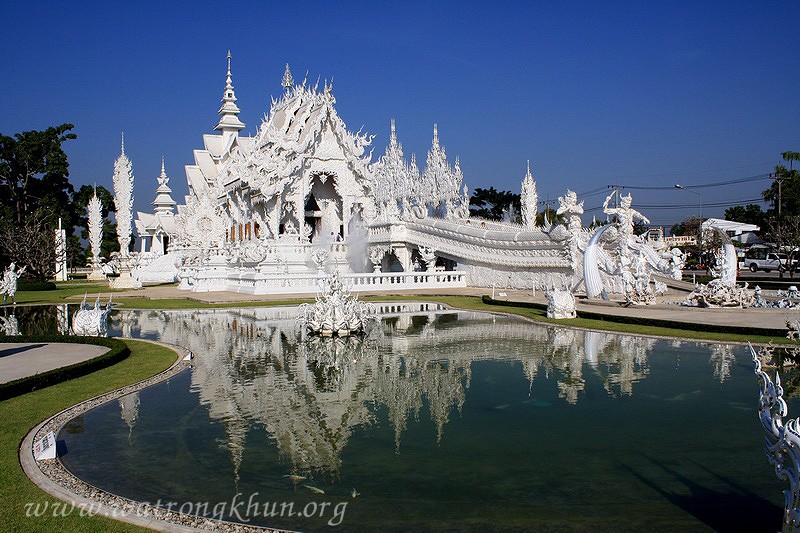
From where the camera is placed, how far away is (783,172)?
54344 millimetres

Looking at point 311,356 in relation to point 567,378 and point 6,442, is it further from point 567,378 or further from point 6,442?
point 6,442

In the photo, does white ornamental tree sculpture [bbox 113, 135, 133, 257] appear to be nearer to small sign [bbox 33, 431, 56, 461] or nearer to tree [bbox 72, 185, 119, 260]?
tree [bbox 72, 185, 119, 260]

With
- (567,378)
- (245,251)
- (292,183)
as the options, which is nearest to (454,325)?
(567,378)

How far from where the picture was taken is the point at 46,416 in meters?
8.20

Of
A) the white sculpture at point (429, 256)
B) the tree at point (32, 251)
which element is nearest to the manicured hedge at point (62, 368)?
the white sculpture at point (429, 256)

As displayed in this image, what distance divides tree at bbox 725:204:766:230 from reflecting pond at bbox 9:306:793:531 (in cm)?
5654

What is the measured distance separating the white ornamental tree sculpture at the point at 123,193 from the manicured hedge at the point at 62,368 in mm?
44136

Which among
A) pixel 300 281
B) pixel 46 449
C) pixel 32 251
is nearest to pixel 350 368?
pixel 46 449

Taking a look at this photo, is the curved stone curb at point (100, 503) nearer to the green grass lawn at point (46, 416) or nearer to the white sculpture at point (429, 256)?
the green grass lawn at point (46, 416)

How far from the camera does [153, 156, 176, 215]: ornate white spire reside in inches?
2415

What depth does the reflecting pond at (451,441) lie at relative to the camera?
5.53 meters

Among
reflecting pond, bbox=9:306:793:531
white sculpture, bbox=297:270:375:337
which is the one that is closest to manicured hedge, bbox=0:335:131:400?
reflecting pond, bbox=9:306:793:531

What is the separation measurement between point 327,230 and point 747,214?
156 feet

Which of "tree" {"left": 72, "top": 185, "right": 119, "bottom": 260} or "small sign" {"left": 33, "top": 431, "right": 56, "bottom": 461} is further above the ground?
Result: "tree" {"left": 72, "top": 185, "right": 119, "bottom": 260}
